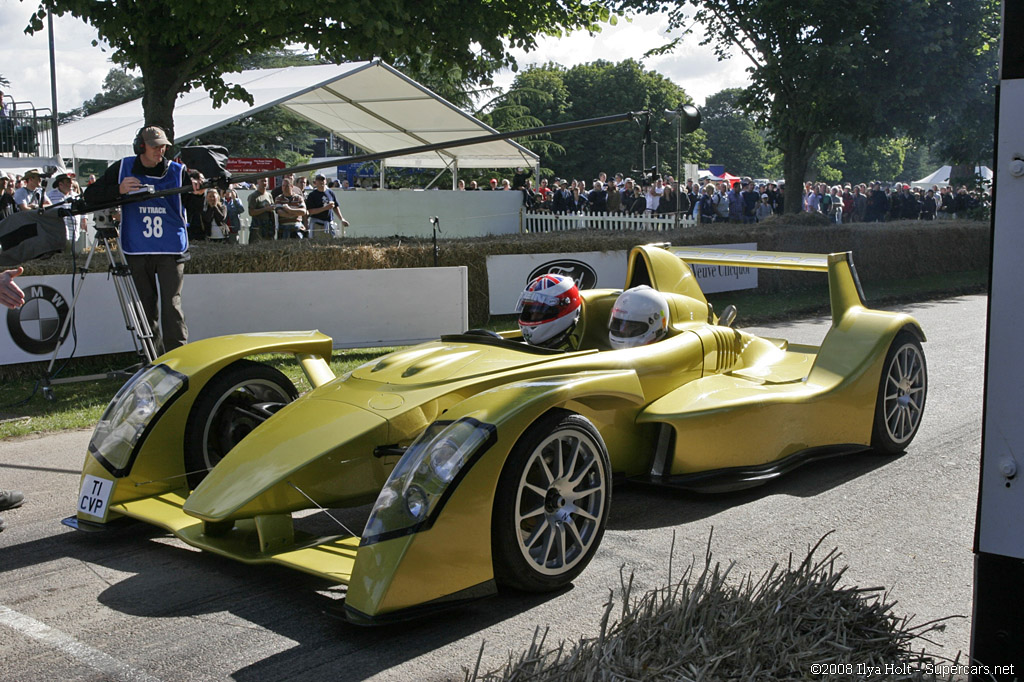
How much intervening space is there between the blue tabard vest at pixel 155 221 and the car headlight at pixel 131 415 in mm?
3029

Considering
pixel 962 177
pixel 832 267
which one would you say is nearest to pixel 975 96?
pixel 832 267

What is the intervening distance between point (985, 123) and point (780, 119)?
6.77 meters

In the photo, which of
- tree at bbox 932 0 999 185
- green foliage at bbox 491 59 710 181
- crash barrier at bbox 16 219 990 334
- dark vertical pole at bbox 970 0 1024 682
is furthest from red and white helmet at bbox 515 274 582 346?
green foliage at bbox 491 59 710 181

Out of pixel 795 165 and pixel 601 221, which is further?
pixel 795 165

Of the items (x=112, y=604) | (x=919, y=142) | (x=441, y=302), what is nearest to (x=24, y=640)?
(x=112, y=604)

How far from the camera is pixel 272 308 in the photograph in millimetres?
10320

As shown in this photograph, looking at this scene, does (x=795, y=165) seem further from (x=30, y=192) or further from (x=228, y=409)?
(x=228, y=409)

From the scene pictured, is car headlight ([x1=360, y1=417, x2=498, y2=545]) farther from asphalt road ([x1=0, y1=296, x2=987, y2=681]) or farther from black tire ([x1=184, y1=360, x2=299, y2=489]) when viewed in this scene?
black tire ([x1=184, y1=360, x2=299, y2=489])

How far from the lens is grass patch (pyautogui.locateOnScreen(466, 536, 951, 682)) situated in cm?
265

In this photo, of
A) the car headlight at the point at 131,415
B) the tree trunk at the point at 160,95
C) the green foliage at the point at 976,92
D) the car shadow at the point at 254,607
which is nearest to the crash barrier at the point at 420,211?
the tree trunk at the point at 160,95

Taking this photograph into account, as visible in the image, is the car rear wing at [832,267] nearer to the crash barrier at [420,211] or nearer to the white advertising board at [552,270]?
the white advertising board at [552,270]

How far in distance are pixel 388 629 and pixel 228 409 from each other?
2.08m

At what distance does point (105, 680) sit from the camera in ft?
10.9

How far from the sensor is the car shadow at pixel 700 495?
5.15 metres
